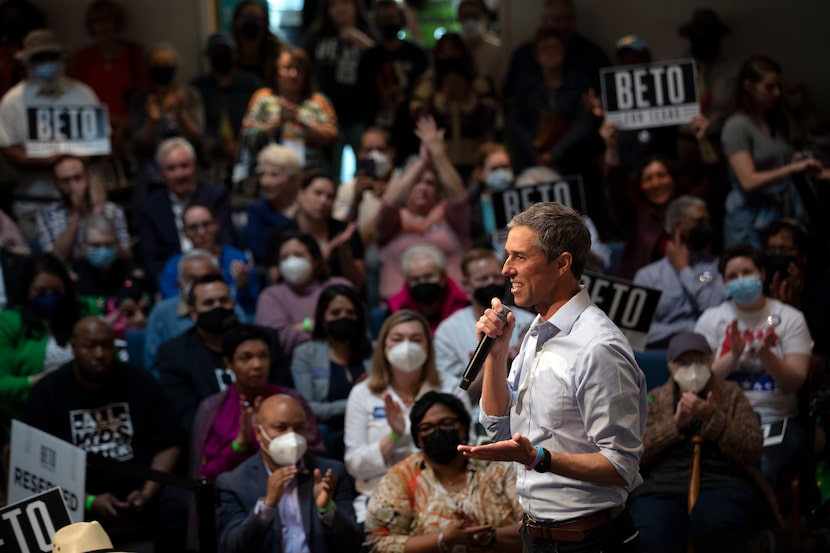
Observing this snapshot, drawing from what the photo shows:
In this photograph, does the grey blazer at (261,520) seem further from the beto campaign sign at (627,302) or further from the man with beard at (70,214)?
the man with beard at (70,214)

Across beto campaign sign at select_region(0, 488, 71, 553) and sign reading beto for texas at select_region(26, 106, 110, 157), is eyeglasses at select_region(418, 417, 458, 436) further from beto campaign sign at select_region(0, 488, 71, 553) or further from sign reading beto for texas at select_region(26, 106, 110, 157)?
sign reading beto for texas at select_region(26, 106, 110, 157)

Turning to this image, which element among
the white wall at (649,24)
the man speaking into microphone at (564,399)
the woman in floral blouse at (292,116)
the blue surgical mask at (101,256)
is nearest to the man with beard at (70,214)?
the blue surgical mask at (101,256)

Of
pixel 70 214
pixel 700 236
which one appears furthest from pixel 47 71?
pixel 700 236

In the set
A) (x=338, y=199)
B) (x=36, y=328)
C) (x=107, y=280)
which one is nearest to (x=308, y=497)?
(x=36, y=328)

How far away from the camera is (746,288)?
236 inches

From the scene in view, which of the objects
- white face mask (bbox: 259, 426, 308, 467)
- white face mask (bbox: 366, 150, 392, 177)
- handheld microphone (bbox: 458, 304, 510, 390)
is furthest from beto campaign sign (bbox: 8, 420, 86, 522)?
white face mask (bbox: 366, 150, 392, 177)

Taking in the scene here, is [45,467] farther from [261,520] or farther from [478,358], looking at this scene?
[478,358]

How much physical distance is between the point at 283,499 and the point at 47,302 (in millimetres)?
2300

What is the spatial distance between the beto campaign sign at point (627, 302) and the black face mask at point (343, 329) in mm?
1208

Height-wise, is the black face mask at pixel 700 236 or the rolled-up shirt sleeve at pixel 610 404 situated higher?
the black face mask at pixel 700 236

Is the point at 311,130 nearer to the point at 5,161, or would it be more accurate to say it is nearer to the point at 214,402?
the point at 5,161

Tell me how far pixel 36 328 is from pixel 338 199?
2409mm

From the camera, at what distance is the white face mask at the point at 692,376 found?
555 cm

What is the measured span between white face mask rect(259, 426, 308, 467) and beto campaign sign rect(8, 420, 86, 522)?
0.77 meters
